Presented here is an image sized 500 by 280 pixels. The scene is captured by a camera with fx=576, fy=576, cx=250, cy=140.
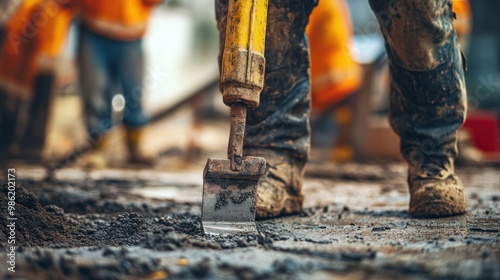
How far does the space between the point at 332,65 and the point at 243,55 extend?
3940 millimetres

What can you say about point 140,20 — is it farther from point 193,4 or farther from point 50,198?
point 193,4

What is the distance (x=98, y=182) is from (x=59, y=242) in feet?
6.61

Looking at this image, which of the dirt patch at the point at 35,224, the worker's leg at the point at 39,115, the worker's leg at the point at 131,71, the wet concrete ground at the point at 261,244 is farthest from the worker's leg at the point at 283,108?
the worker's leg at the point at 39,115

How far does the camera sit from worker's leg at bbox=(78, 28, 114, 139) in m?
4.73

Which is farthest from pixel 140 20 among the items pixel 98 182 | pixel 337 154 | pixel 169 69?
pixel 169 69

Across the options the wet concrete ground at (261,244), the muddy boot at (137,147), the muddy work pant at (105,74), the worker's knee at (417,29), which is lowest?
the wet concrete ground at (261,244)

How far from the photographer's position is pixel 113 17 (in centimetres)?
480

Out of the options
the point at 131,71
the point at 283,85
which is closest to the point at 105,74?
the point at 131,71

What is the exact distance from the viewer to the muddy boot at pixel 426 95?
1894 mm

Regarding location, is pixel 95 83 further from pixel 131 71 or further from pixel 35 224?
pixel 35 224

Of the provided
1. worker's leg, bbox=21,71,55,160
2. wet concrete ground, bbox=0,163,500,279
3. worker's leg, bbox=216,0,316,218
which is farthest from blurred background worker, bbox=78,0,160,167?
worker's leg, bbox=216,0,316,218

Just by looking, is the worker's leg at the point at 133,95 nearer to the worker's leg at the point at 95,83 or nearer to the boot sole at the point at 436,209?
the worker's leg at the point at 95,83

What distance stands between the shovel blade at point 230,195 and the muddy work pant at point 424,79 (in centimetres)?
71

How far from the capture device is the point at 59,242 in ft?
4.99
